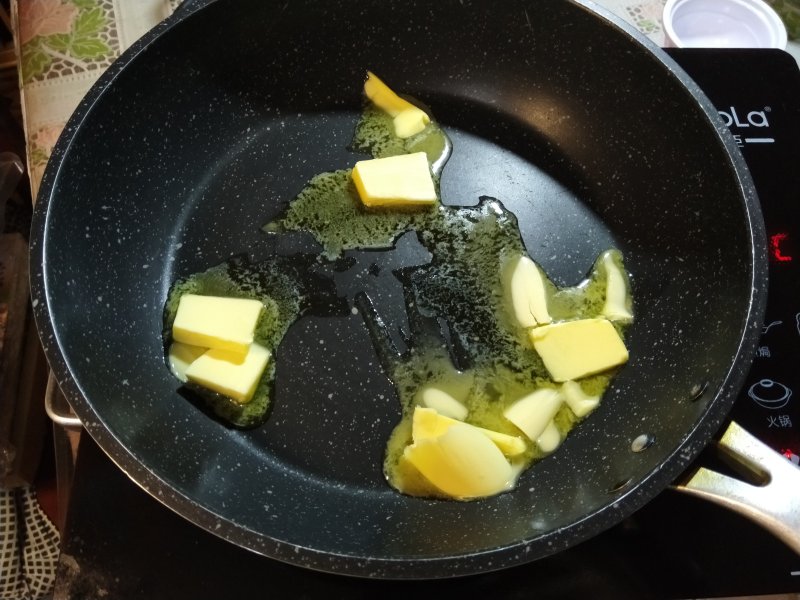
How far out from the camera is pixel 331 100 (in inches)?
41.4

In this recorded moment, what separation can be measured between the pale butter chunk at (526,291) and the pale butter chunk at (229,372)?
0.33 meters

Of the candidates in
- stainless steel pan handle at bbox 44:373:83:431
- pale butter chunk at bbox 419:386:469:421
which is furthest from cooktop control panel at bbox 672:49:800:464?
stainless steel pan handle at bbox 44:373:83:431

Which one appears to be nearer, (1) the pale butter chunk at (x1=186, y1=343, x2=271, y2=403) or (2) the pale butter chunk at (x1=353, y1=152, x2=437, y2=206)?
(1) the pale butter chunk at (x1=186, y1=343, x2=271, y2=403)

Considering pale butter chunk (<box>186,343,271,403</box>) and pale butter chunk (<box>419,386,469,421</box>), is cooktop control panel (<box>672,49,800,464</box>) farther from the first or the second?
pale butter chunk (<box>186,343,271,403</box>)

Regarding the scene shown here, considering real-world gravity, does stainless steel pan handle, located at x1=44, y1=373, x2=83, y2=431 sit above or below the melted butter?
below

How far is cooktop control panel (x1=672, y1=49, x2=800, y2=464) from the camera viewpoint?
0.81m

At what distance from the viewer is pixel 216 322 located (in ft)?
2.76

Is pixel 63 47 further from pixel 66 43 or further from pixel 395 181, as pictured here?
pixel 395 181

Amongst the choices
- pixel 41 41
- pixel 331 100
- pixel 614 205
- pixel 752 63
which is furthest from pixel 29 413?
pixel 752 63

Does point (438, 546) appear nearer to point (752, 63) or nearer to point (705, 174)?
point (705, 174)

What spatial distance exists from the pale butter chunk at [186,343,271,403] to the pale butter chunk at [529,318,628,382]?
0.36 metres

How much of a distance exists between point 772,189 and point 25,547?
1.29 metres

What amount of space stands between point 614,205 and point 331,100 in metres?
0.45

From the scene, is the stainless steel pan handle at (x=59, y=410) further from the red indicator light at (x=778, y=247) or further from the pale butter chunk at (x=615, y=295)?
the red indicator light at (x=778, y=247)
